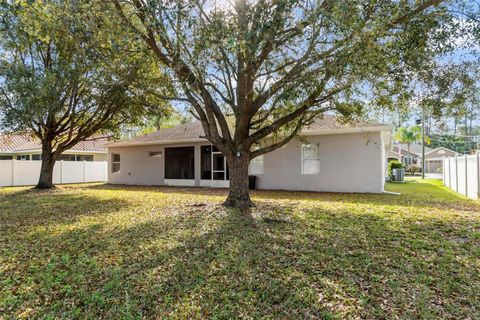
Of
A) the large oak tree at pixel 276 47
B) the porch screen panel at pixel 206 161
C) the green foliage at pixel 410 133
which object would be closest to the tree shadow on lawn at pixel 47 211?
the large oak tree at pixel 276 47

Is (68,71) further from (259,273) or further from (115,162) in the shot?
(115,162)

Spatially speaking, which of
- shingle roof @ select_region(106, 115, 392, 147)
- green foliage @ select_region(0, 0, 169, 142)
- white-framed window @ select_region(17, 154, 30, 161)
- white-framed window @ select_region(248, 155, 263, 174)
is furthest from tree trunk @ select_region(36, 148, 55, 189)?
white-framed window @ select_region(17, 154, 30, 161)

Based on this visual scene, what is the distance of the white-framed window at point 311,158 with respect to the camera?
1431 centimetres

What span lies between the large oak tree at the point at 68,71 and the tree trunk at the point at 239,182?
3.11 m

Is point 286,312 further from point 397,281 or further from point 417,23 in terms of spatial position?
point 417,23

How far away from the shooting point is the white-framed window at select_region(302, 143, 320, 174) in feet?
47.0

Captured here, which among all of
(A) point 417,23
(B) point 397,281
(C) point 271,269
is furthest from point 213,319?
(A) point 417,23

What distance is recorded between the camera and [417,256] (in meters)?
4.69

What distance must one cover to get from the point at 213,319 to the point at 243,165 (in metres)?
5.26

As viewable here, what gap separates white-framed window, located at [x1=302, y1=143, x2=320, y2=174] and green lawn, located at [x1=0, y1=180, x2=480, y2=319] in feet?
23.7

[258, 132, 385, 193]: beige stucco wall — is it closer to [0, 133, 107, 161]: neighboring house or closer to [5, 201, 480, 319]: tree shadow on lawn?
[5, 201, 480, 319]: tree shadow on lawn

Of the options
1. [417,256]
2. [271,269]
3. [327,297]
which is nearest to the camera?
[327,297]

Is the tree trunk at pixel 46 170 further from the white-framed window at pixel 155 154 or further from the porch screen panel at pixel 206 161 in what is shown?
the porch screen panel at pixel 206 161

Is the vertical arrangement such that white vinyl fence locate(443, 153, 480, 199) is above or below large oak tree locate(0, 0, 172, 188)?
below
